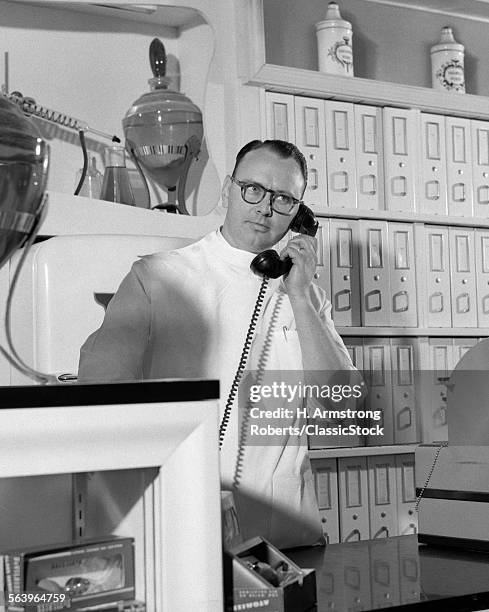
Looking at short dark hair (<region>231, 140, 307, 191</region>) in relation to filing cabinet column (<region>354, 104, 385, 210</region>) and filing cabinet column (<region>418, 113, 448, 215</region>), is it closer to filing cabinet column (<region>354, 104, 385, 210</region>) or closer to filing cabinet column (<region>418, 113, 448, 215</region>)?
filing cabinet column (<region>354, 104, 385, 210</region>)

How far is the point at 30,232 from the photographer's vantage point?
93 centimetres

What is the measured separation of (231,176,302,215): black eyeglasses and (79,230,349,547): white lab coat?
0.12 metres

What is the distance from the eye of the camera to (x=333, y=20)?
10.1 ft

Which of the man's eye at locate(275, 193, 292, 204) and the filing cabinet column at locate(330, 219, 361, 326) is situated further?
the filing cabinet column at locate(330, 219, 361, 326)

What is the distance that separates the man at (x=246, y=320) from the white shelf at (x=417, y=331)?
76 cm

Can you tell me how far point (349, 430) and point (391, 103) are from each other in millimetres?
1102

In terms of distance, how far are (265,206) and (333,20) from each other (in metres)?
1.20

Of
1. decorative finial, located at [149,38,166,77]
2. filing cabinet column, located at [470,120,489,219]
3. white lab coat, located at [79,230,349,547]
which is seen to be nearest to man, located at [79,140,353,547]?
white lab coat, located at [79,230,349,547]

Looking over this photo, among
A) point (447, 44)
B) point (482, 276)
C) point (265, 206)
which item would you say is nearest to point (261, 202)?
point (265, 206)

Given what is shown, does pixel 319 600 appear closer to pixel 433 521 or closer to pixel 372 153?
pixel 433 521

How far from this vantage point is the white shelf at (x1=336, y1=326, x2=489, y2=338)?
3.02 meters

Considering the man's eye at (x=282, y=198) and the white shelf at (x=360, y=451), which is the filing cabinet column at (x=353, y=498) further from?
the man's eye at (x=282, y=198)

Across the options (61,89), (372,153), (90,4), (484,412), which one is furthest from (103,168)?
(484,412)

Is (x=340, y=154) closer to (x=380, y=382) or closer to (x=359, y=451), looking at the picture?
(x=380, y=382)
